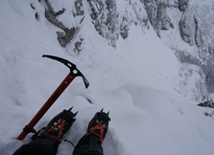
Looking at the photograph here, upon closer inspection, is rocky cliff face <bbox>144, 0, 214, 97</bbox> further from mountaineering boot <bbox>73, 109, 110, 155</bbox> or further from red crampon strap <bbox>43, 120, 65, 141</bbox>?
red crampon strap <bbox>43, 120, 65, 141</bbox>

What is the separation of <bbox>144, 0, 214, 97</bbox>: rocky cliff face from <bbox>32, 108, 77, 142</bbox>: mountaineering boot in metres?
26.7

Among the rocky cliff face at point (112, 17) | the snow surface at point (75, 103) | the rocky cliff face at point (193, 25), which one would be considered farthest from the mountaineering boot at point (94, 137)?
the rocky cliff face at point (193, 25)

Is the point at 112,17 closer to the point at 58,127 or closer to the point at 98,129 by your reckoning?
the point at 98,129

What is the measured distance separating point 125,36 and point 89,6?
6.07 meters

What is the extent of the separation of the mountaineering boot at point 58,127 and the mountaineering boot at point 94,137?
0.27 metres

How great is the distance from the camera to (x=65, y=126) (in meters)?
2.53

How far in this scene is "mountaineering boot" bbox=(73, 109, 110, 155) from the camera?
2.02m

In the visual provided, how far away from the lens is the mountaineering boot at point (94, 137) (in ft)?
6.64

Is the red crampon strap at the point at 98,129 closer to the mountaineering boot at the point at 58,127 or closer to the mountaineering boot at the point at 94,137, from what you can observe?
the mountaineering boot at the point at 94,137

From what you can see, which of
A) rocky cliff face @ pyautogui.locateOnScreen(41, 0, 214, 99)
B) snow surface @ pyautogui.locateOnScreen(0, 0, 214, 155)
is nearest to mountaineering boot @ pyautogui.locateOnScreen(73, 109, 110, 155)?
snow surface @ pyautogui.locateOnScreen(0, 0, 214, 155)

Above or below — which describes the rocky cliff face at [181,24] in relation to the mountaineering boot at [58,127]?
above

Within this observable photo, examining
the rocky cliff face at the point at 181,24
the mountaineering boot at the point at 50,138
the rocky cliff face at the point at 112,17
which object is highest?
the rocky cliff face at the point at 181,24

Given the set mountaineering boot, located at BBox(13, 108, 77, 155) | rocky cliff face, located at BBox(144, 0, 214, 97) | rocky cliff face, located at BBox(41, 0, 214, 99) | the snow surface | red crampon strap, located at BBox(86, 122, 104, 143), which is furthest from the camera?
rocky cliff face, located at BBox(144, 0, 214, 97)

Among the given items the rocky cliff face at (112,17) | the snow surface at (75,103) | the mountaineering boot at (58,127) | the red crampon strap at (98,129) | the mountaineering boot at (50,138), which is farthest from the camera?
the rocky cliff face at (112,17)
